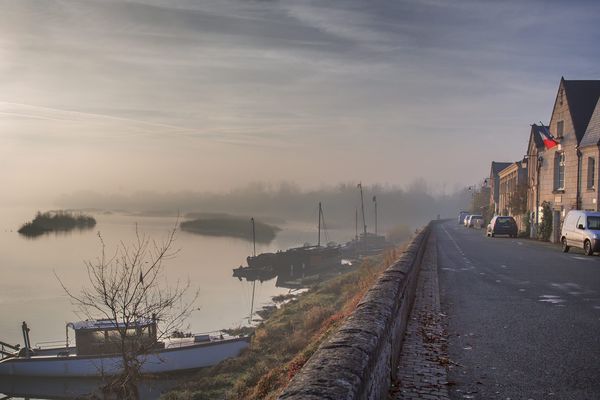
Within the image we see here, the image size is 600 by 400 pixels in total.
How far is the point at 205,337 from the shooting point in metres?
30.4

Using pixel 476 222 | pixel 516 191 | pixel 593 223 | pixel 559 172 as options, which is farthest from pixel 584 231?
pixel 476 222

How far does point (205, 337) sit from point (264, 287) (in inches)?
1359

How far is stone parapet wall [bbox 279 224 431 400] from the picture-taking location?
3146 millimetres

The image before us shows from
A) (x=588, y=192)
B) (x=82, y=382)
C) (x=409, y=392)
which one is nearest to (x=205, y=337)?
(x=82, y=382)

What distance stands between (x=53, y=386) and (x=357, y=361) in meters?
30.5

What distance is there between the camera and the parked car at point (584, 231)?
23109mm

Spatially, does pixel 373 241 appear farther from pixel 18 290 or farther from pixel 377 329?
pixel 377 329

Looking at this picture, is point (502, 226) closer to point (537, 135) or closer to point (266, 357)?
point (537, 135)

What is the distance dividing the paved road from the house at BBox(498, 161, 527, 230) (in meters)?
32.2

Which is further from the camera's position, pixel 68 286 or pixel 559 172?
pixel 68 286

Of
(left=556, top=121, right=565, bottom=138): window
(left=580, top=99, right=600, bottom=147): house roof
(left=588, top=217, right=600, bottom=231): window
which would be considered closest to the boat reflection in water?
(left=588, top=217, right=600, bottom=231): window

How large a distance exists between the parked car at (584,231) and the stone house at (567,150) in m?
7.55

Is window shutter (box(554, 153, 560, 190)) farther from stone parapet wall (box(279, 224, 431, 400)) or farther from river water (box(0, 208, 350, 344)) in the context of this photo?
stone parapet wall (box(279, 224, 431, 400))

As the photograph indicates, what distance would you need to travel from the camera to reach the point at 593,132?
3116 cm
